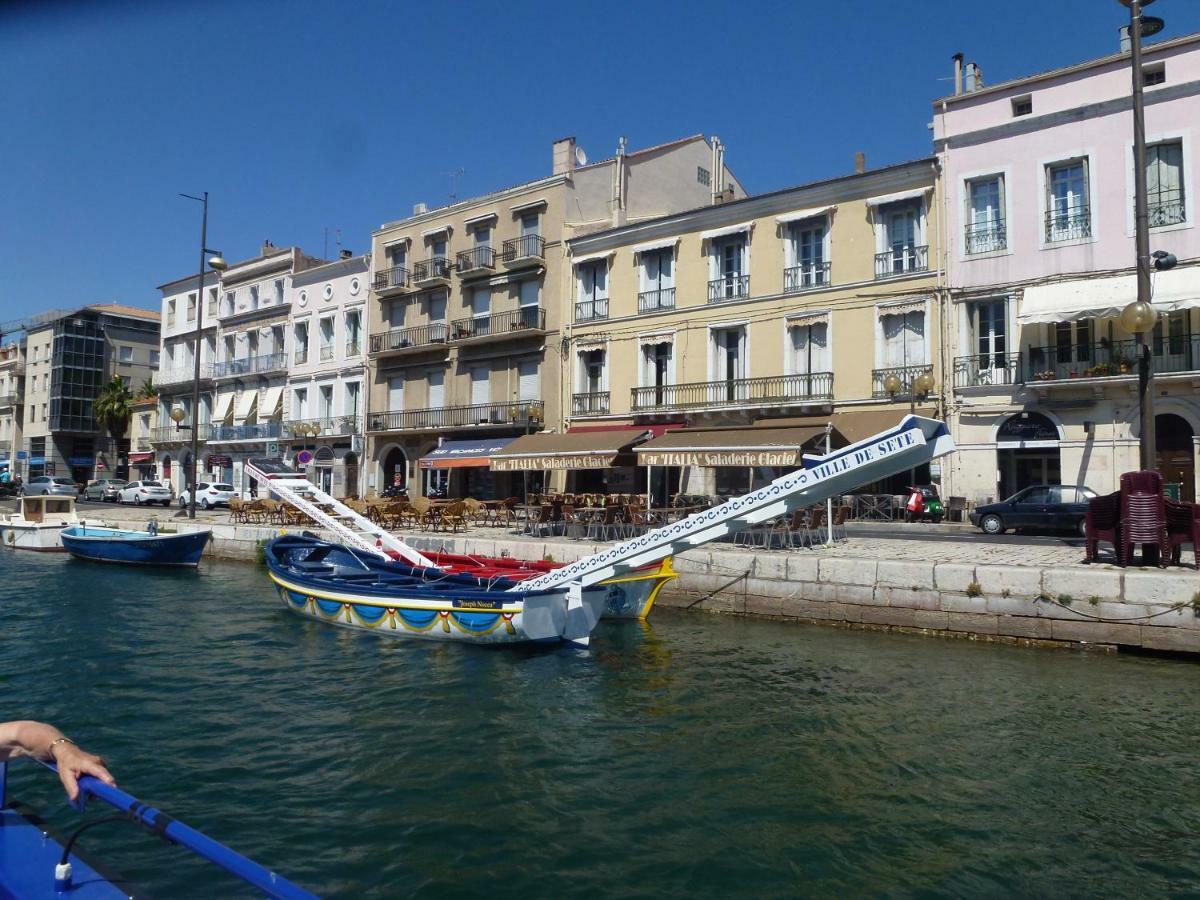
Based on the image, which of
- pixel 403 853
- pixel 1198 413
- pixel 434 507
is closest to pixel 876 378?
pixel 1198 413

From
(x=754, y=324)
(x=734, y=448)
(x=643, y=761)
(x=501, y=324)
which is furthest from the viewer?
(x=501, y=324)

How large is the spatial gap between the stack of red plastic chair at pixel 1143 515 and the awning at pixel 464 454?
2012 centimetres

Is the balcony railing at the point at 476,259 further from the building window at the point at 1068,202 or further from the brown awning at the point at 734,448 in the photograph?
the building window at the point at 1068,202

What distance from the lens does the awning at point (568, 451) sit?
2145 cm

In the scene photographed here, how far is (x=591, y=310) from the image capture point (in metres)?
29.7

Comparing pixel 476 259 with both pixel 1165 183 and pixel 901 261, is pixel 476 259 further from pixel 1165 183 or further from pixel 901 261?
pixel 1165 183

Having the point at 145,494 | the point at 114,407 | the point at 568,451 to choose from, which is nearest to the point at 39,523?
the point at 145,494

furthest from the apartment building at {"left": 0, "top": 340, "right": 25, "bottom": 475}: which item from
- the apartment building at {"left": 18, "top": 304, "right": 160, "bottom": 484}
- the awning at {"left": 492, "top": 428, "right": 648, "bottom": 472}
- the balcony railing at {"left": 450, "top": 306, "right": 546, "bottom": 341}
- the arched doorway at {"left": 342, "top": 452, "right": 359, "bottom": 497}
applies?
the awning at {"left": 492, "top": 428, "right": 648, "bottom": 472}

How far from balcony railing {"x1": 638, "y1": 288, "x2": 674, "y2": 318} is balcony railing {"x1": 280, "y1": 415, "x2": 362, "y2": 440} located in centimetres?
1524

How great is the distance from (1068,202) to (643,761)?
2023cm

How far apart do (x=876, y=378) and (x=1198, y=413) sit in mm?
7441

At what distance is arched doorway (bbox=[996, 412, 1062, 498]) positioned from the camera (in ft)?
70.2

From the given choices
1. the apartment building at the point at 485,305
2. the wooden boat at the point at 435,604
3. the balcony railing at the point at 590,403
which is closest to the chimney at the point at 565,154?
the apartment building at the point at 485,305

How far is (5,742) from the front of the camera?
135 inches
